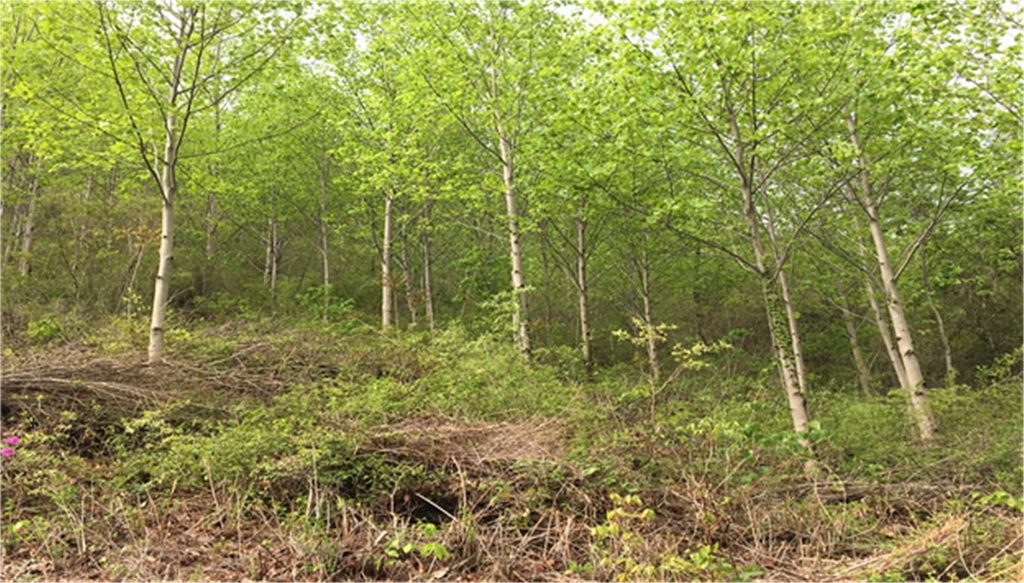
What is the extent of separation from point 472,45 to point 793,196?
25.1 feet

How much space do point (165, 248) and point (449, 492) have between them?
607 cm

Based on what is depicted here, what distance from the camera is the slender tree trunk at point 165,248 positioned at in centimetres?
798

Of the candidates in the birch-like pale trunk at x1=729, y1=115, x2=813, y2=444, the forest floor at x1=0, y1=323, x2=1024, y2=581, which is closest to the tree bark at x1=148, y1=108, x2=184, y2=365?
the forest floor at x1=0, y1=323, x2=1024, y2=581

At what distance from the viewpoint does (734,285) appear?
20.2m

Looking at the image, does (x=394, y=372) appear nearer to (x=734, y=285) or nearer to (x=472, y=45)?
(x=472, y=45)

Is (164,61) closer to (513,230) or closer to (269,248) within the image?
(513,230)

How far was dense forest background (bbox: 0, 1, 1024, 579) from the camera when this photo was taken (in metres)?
5.07

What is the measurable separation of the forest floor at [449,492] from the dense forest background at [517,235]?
0.17ft

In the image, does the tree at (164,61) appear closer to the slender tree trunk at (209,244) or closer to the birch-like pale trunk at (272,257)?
the slender tree trunk at (209,244)

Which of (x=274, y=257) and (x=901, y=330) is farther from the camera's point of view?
(x=274, y=257)

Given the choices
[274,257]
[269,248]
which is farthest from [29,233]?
[269,248]

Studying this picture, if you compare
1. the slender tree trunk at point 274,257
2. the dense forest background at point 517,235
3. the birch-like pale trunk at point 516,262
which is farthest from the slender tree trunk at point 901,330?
the slender tree trunk at point 274,257

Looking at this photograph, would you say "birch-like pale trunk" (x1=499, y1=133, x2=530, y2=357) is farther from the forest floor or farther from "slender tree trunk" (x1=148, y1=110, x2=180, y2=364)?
"slender tree trunk" (x1=148, y1=110, x2=180, y2=364)

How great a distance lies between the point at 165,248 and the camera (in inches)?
324
